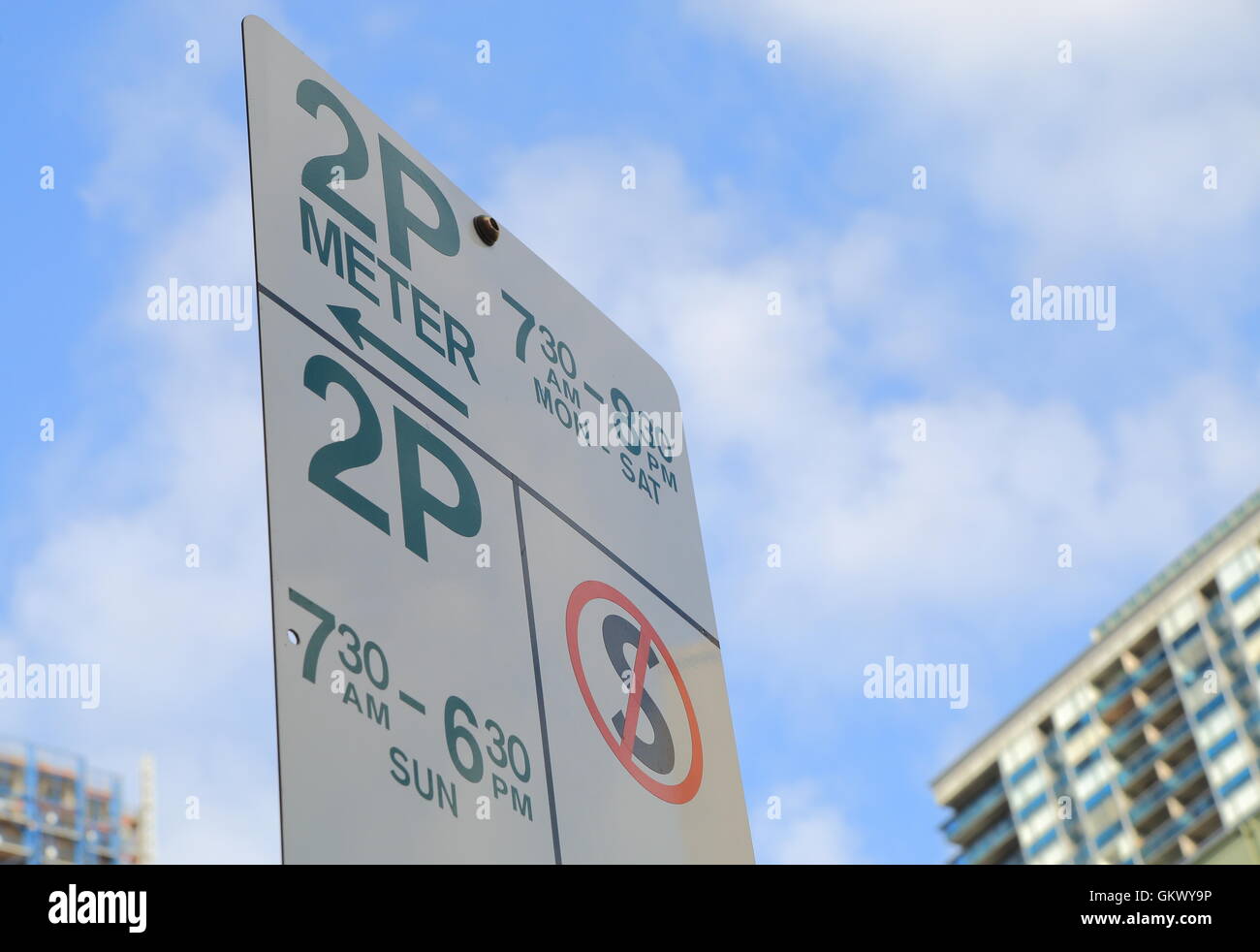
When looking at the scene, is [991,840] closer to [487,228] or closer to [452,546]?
[487,228]

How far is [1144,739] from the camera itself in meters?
78.8

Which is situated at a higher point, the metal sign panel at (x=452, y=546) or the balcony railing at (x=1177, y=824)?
the balcony railing at (x=1177, y=824)

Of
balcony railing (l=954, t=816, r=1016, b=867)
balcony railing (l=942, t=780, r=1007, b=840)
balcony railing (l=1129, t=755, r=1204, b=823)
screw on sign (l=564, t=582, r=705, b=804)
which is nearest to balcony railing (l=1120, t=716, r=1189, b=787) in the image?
balcony railing (l=1129, t=755, r=1204, b=823)

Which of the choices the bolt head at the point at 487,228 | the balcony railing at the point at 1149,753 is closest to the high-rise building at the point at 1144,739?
the balcony railing at the point at 1149,753

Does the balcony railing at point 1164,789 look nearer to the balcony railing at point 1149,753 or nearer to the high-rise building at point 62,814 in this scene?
the balcony railing at point 1149,753

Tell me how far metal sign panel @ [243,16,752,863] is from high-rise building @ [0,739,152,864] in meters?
80.9

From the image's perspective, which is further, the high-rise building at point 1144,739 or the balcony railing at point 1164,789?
the balcony railing at point 1164,789

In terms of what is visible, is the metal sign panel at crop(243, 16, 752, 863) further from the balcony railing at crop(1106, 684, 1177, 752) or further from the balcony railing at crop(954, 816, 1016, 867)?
the balcony railing at crop(954, 816, 1016, 867)

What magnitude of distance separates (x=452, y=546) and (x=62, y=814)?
291ft

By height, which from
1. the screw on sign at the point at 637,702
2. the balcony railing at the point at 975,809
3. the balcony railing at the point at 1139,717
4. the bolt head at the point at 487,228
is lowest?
the screw on sign at the point at 637,702

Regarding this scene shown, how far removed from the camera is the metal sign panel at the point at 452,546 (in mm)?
2076

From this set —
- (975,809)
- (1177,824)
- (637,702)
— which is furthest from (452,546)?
(975,809)
